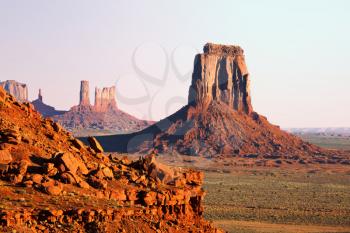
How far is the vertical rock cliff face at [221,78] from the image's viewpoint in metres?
143

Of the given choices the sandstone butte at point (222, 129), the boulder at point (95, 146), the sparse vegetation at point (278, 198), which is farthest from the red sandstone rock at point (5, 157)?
the sandstone butte at point (222, 129)

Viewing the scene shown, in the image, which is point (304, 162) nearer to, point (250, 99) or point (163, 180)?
point (250, 99)

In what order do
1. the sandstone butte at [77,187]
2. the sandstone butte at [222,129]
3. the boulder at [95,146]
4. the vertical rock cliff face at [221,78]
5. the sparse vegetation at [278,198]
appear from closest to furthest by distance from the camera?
the sandstone butte at [77,187]
the boulder at [95,146]
the sparse vegetation at [278,198]
the sandstone butte at [222,129]
the vertical rock cliff face at [221,78]

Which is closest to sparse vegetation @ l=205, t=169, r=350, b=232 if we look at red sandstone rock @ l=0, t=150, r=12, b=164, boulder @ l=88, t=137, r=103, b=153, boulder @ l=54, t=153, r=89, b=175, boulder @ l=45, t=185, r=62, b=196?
boulder @ l=88, t=137, r=103, b=153

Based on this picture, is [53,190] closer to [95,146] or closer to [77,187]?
[77,187]

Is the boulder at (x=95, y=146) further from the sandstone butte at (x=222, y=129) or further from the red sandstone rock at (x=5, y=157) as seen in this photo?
the sandstone butte at (x=222, y=129)

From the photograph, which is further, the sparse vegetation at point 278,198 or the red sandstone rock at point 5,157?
the sparse vegetation at point 278,198

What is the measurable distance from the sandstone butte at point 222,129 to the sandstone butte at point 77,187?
100 meters

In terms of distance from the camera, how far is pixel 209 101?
14212 cm

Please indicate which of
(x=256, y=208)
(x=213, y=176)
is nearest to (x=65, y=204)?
(x=256, y=208)

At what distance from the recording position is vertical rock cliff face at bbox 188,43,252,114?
143125 millimetres

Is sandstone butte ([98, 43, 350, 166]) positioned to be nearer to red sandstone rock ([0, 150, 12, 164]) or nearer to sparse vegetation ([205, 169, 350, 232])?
sparse vegetation ([205, 169, 350, 232])

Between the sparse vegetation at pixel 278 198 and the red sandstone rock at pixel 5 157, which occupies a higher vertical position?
the red sandstone rock at pixel 5 157

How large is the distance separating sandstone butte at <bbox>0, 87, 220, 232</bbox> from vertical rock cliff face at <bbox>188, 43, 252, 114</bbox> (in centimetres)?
12181
